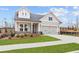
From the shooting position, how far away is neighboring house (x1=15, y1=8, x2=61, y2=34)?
10.4 ft

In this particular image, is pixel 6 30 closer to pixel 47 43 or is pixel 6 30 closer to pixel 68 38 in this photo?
pixel 47 43

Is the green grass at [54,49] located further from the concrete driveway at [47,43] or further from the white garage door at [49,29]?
the white garage door at [49,29]

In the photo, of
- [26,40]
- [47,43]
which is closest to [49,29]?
[47,43]

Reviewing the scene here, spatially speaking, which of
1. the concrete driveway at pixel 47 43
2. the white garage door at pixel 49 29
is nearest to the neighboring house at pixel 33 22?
the white garage door at pixel 49 29

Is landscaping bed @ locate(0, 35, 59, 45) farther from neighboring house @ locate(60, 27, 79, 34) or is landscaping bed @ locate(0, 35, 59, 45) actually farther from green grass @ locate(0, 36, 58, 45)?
neighboring house @ locate(60, 27, 79, 34)

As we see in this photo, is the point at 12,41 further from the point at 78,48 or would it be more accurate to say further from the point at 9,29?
the point at 78,48

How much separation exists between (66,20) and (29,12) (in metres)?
0.34

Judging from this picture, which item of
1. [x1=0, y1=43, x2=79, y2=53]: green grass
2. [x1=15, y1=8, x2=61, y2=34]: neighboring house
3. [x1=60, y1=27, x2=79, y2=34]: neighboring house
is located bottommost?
[x1=0, y1=43, x2=79, y2=53]: green grass

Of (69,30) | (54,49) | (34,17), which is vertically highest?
(34,17)

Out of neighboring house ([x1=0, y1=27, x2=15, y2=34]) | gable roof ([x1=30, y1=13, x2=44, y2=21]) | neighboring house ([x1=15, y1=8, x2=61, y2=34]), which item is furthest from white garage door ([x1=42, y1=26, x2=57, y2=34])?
neighboring house ([x1=0, y1=27, x2=15, y2=34])

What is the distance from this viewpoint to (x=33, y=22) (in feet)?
10.4
